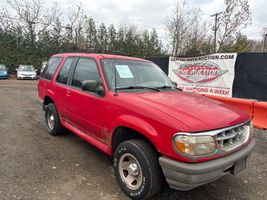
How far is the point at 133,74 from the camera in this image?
3.88m

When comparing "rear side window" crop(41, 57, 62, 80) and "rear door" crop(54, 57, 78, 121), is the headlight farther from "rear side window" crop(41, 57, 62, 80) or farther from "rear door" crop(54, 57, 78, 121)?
"rear side window" crop(41, 57, 62, 80)

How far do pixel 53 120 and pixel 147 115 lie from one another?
317cm

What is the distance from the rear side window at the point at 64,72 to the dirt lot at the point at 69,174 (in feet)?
4.31

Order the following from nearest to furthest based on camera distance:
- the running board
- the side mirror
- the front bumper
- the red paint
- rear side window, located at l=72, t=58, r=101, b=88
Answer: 1. the front bumper
2. the red paint
3. the side mirror
4. the running board
5. rear side window, located at l=72, t=58, r=101, b=88

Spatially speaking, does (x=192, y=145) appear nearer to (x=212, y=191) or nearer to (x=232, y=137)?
(x=232, y=137)

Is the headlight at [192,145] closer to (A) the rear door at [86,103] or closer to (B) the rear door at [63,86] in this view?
(A) the rear door at [86,103]

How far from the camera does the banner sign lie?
25.9ft

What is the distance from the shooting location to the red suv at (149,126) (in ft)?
7.97

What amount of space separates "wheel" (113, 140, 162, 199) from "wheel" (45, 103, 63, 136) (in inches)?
93.4

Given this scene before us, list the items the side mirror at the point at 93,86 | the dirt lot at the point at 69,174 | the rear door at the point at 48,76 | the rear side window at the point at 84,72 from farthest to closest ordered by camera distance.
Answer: the rear door at the point at 48,76
the rear side window at the point at 84,72
the side mirror at the point at 93,86
the dirt lot at the point at 69,174

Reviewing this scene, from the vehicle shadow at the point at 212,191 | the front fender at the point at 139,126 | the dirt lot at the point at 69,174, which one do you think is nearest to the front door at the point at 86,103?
the front fender at the point at 139,126

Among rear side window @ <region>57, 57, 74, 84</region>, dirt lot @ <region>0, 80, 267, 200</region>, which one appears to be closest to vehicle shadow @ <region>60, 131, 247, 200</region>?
dirt lot @ <region>0, 80, 267, 200</region>

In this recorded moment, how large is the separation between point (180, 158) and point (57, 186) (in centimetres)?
183

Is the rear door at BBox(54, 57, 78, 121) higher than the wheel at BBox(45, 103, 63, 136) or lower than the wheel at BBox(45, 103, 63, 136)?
higher
